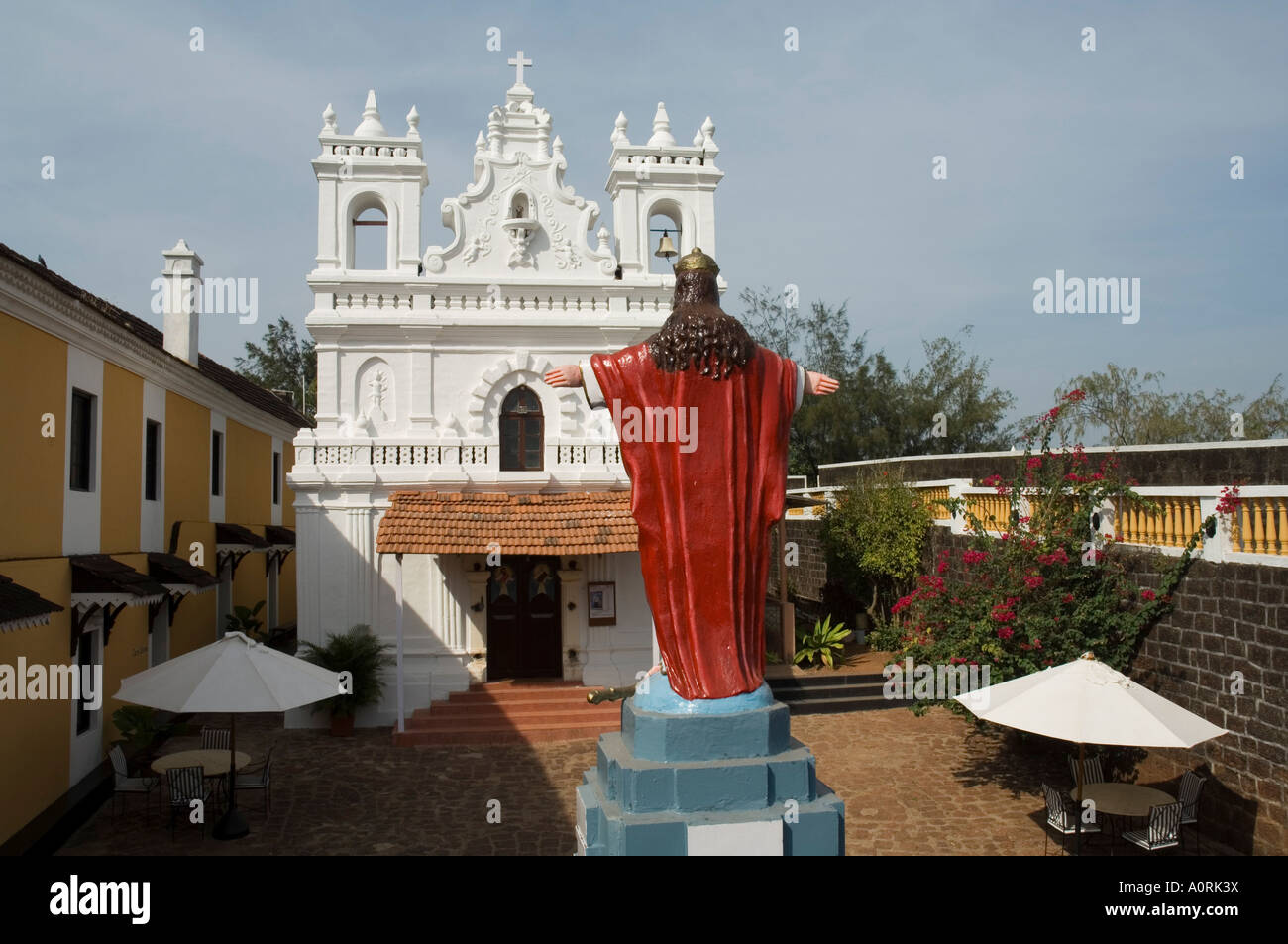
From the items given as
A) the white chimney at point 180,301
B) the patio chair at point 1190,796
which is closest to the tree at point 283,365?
the white chimney at point 180,301

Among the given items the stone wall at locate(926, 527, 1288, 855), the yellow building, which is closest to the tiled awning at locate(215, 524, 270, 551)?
the yellow building

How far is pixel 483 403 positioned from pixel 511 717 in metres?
4.58

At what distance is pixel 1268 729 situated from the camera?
7.39 m

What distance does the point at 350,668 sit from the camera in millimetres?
12750

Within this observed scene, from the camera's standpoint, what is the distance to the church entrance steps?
13.6 metres

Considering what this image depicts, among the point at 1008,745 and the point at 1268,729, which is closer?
the point at 1268,729

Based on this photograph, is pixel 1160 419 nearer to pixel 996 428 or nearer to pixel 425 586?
pixel 996 428

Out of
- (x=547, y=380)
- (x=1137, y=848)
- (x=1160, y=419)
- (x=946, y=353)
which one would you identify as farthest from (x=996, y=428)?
(x=547, y=380)

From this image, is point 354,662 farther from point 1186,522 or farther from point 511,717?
point 1186,522

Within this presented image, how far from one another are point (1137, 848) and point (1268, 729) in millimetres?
1472

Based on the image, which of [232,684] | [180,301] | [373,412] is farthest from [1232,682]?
[180,301]

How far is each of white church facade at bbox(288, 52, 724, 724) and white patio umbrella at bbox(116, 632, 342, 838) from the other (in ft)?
12.7

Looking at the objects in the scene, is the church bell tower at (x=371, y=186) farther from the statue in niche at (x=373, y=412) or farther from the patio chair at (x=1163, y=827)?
the patio chair at (x=1163, y=827)

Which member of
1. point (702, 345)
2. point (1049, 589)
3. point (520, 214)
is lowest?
point (1049, 589)
